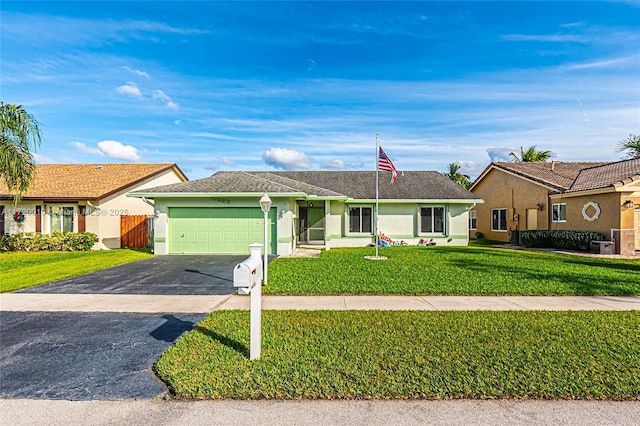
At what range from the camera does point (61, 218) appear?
17.1 m

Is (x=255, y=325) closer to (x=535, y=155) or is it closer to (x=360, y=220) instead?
(x=360, y=220)

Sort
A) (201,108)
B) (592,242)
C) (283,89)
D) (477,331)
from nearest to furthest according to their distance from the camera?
(477,331) → (592,242) → (283,89) → (201,108)

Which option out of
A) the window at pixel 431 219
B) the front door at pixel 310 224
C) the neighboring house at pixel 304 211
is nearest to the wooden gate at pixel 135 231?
the neighboring house at pixel 304 211

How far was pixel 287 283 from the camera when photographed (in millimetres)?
8602

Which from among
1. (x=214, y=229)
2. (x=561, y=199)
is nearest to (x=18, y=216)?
(x=214, y=229)

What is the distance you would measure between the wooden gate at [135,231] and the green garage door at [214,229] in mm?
4083

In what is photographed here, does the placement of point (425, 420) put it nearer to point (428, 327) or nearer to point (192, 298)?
point (428, 327)

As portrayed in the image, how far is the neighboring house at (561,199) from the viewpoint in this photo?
1438 centimetres

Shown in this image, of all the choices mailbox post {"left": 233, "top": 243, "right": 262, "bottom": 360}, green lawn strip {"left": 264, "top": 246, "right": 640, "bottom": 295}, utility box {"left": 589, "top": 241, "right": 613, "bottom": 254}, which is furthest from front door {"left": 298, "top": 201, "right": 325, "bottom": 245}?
mailbox post {"left": 233, "top": 243, "right": 262, "bottom": 360}

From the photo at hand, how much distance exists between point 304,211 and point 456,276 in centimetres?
1125

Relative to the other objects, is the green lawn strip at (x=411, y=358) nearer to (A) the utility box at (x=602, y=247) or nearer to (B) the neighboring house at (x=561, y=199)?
Answer: (A) the utility box at (x=602, y=247)

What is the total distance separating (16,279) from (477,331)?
11872mm

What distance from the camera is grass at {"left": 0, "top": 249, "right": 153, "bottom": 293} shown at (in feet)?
30.7

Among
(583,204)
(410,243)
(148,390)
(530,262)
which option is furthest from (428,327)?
(583,204)
